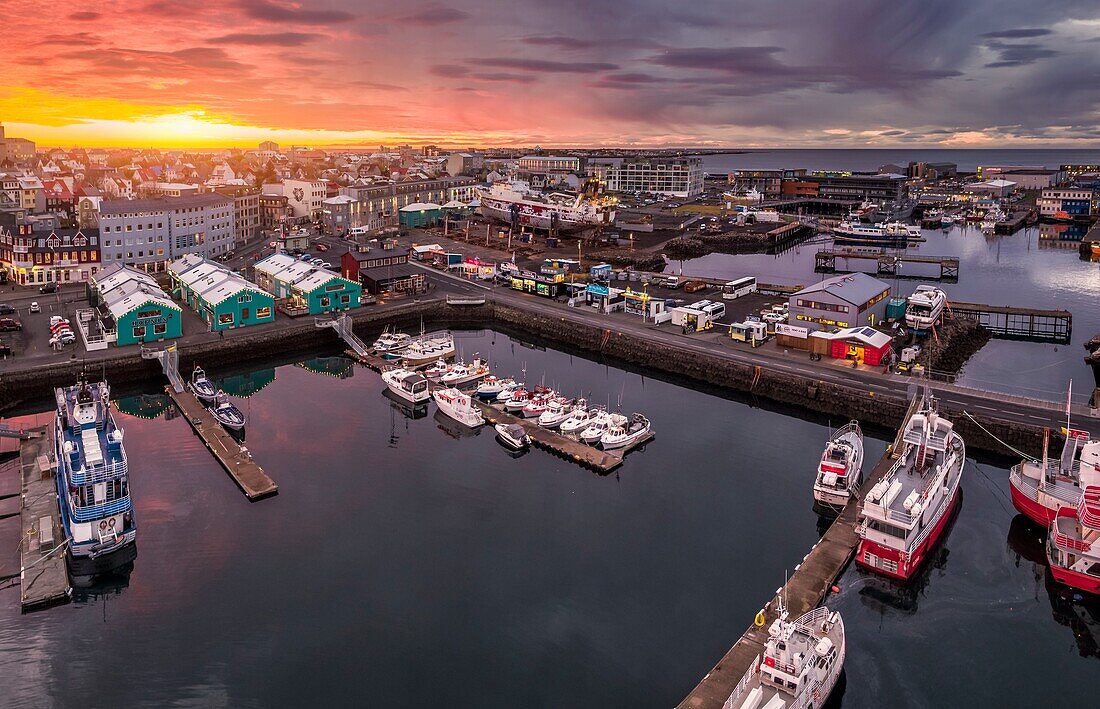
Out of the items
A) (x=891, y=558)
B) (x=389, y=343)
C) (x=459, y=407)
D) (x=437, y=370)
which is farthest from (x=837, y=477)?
(x=389, y=343)

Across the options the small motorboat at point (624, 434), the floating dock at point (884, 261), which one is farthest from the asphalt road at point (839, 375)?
the floating dock at point (884, 261)

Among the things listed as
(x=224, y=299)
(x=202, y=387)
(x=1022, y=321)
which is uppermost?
(x=224, y=299)

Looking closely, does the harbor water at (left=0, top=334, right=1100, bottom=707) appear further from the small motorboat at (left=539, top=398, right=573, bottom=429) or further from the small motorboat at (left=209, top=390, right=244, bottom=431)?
the small motorboat at (left=539, top=398, right=573, bottom=429)

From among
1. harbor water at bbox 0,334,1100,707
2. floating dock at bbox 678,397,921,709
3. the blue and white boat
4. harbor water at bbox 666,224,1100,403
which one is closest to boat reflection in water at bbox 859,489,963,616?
harbor water at bbox 0,334,1100,707

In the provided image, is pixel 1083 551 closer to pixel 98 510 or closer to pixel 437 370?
pixel 437 370

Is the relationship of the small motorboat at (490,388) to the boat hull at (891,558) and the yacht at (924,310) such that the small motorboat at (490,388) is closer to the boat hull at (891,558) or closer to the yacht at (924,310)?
the boat hull at (891,558)

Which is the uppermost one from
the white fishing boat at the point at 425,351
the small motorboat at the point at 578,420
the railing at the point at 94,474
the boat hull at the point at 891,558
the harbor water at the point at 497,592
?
the white fishing boat at the point at 425,351

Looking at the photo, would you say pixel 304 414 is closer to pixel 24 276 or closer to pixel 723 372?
pixel 723 372
